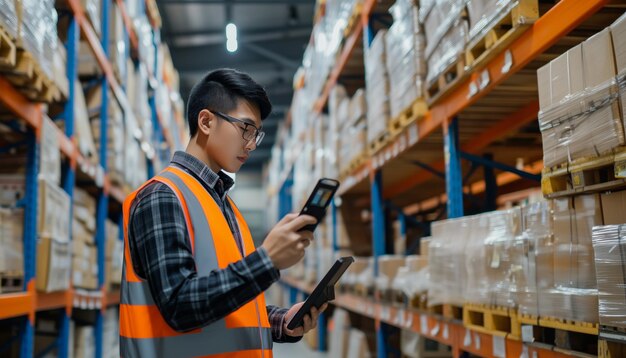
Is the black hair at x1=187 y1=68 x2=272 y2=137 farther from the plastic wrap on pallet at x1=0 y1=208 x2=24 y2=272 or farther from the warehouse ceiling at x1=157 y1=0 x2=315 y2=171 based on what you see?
the warehouse ceiling at x1=157 y1=0 x2=315 y2=171

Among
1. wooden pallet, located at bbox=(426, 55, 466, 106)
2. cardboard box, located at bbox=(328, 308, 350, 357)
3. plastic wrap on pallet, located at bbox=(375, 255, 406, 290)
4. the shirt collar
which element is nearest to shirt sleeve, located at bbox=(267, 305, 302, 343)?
the shirt collar

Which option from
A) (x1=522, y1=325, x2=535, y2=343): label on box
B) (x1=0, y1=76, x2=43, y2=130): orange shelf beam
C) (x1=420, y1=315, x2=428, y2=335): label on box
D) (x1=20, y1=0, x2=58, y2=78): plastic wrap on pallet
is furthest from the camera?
(x1=420, y1=315, x2=428, y2=335): label on box

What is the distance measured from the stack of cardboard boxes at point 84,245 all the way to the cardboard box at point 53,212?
803 mm

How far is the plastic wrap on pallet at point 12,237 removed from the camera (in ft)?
13.7

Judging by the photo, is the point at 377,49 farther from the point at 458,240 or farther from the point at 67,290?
the point at 67,290

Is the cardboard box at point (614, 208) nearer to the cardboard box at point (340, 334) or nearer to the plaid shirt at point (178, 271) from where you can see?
the plaid shirt at point (178, 271)

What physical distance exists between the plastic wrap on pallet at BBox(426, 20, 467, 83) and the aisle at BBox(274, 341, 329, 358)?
7.02 meters

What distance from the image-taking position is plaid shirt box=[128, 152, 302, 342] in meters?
1.84

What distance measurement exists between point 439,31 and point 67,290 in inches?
142

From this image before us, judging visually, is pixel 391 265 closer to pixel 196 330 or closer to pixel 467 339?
pixel 467 339

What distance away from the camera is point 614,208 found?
8.48 ft

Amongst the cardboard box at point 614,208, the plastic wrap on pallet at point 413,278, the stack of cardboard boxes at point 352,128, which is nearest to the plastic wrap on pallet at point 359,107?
the stack of cardboard boxes at point 352,128

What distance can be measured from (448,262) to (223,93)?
254 cm

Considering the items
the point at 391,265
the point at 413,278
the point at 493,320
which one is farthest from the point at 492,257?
the point at 391,265
